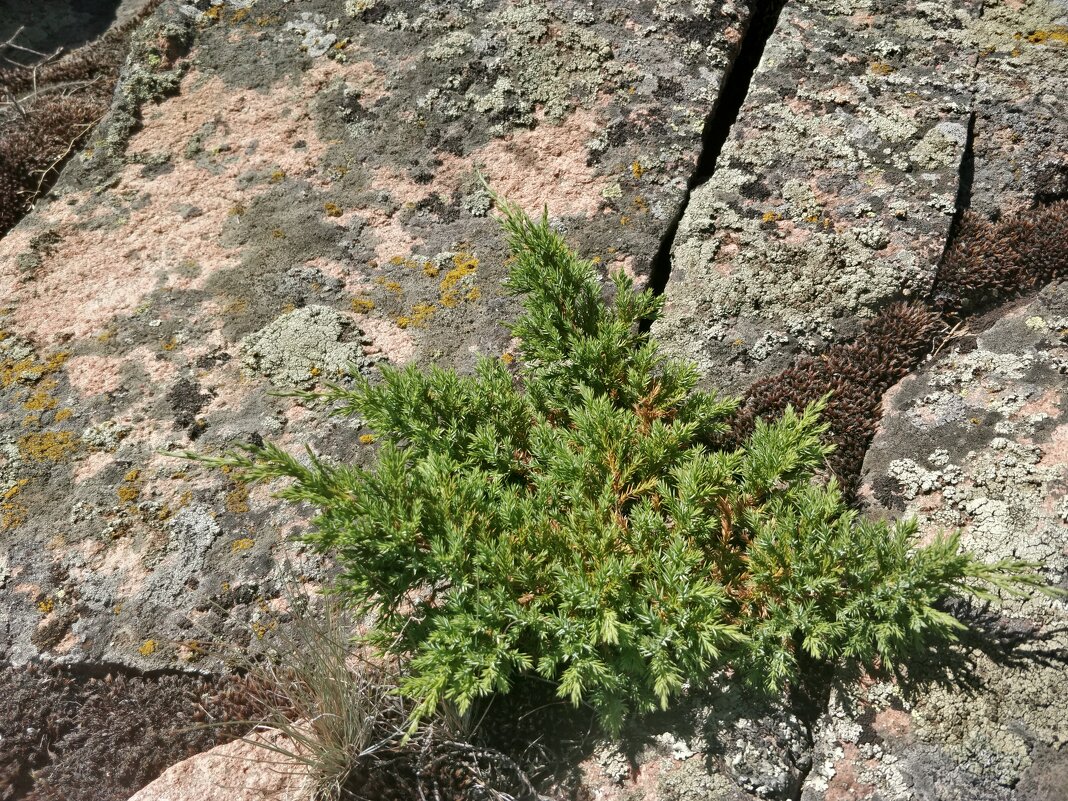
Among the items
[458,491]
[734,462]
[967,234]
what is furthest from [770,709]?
[967,234]

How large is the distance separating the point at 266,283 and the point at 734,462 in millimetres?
2533

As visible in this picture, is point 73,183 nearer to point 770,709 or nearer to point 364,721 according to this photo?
point 364,721

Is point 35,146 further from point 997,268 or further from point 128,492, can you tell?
point 997,268

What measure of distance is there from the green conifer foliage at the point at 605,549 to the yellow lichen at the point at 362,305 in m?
0.90

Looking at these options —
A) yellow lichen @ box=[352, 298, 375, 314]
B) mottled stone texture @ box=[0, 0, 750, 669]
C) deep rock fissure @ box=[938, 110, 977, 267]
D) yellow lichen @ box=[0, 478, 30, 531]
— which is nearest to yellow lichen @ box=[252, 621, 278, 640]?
mottled stone texture @ box=[0, 0, 750, 669]

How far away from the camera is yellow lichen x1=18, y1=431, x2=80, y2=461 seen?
11.7 feet

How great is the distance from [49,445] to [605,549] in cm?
266

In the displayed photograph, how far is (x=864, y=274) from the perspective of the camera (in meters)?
3.58

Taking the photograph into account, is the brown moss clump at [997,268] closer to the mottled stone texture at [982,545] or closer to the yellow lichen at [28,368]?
the mottled stone texture at [982,545]

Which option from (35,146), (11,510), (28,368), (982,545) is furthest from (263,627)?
(35,146)

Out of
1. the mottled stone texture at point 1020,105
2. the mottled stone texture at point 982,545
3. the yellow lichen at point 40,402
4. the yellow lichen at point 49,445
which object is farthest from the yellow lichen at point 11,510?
the mottled stone texture at point 1020,105

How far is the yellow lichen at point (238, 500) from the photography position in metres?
3.40

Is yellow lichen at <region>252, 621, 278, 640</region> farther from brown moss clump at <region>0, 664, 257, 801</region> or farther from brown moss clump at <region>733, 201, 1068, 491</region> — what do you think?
brown moss clump at <region>733, 201, 1068, 491</region>

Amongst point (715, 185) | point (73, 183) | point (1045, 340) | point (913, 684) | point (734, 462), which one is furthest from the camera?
point (73, 183)
